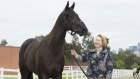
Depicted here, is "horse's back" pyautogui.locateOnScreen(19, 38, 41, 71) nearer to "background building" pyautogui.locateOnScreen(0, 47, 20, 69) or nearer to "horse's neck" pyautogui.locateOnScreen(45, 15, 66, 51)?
"horse's neck" pyautogui.locateOnScreen(45, 15, 66, 51)

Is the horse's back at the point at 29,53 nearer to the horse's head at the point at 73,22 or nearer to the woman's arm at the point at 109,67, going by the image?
the horse's head at the point at 73,22

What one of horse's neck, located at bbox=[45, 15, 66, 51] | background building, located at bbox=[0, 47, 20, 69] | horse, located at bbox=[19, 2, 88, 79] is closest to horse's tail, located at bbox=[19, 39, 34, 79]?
horse, located at bbox=[19, 2, 88, 79]

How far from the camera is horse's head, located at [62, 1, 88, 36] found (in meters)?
4.79

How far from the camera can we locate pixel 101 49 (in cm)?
457

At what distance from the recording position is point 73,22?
16.1ft

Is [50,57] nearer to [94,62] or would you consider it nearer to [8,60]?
[94,62]

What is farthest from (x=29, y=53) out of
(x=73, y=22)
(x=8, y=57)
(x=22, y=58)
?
(x=8, y=57)

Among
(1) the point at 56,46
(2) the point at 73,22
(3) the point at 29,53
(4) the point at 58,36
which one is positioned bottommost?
(3) the point at 29,53

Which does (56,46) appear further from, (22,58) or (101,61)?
(22,58)

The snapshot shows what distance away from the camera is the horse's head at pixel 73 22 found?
189 inches

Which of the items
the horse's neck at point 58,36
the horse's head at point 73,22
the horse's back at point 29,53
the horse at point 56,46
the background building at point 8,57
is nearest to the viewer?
the horse's head at point 73,22

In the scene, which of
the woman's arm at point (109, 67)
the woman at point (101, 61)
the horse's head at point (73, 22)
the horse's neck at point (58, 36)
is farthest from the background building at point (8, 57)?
the woman's arm at point (109, 67)

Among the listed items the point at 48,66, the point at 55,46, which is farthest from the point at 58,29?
the point at 48,66

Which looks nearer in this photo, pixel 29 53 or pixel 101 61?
pixel 101 61
